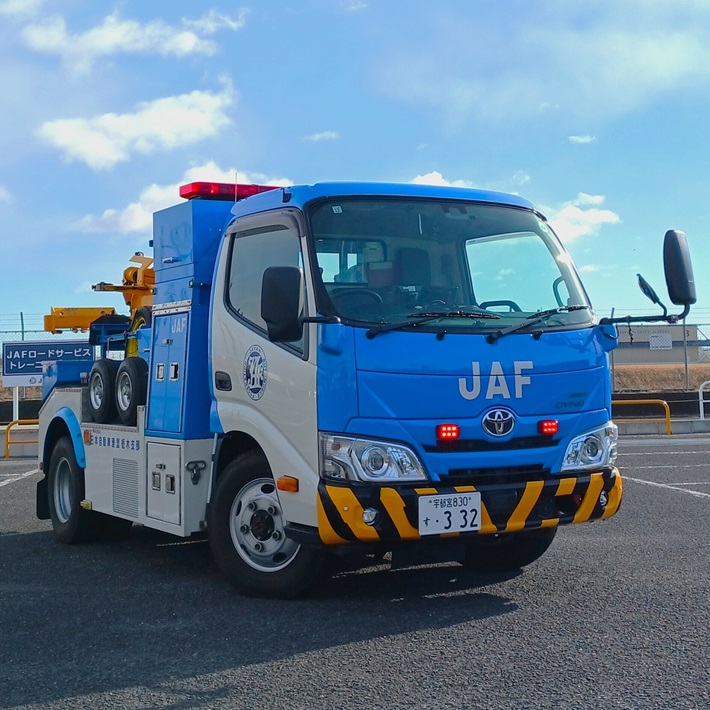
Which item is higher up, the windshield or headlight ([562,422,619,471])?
the windshield

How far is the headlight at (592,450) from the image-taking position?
546 cm

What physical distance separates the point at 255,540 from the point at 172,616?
655 mm

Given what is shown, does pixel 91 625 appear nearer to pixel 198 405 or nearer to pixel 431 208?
pixel 198 405

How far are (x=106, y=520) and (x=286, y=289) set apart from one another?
12.4 ft

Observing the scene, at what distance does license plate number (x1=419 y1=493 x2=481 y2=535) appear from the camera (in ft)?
16.4

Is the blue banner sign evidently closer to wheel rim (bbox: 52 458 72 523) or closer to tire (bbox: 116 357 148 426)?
wheel rim (bbox: 52 458 72 523)

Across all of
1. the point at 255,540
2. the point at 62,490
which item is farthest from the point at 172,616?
the point at 62,490

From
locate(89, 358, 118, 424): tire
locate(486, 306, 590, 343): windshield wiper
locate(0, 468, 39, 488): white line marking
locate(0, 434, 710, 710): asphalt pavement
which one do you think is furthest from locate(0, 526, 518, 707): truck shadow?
locate(0, 468, 39, 488): white line marking

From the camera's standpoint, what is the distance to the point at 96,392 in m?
7.49

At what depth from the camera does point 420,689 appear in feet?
13.0

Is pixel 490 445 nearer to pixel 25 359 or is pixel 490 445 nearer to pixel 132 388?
pixel 132 388

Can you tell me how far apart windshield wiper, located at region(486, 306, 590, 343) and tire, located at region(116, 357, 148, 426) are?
9.01 feet

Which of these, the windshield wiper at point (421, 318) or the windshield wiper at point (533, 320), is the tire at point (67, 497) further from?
the windshield wiper at point (533, 320)

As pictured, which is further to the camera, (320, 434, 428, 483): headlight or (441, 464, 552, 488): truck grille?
(441, 464, 552, 488): truck grille
